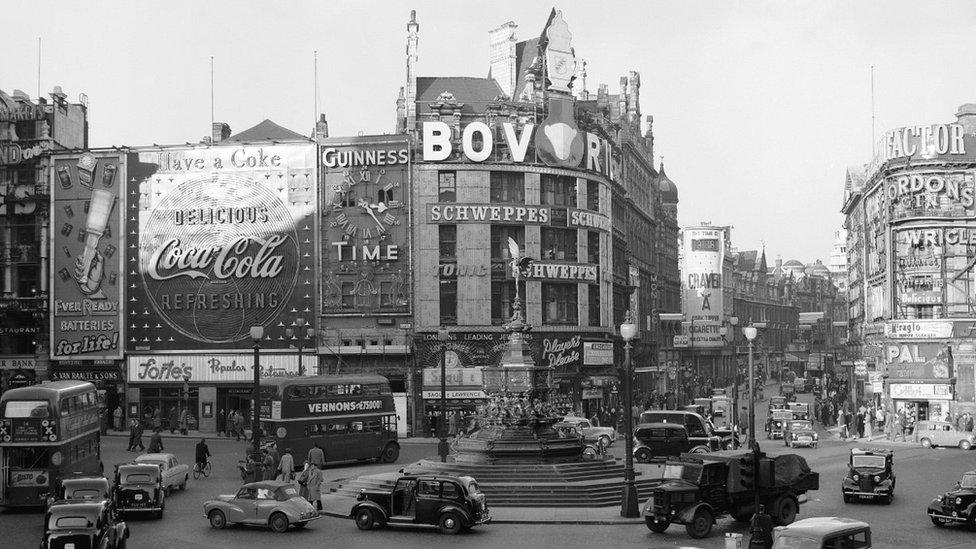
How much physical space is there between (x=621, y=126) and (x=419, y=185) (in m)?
25.8

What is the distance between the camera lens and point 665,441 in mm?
47969

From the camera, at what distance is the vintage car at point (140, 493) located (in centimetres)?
3195

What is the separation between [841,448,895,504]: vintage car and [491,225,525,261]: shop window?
33.8 meters

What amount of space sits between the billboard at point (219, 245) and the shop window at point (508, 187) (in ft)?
34.5

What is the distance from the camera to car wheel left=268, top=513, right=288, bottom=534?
29750 millimetres

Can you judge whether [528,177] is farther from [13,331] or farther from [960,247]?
[13,331]

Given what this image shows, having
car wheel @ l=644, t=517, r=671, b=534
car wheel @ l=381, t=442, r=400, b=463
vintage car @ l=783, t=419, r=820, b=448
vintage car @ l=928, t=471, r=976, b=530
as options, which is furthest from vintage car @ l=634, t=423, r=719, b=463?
car wheel @ l=644, t=517, r=671, b=534

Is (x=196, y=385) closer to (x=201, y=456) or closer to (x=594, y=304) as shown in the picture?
(x=594, y=304)

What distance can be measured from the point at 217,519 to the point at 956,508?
19.2m

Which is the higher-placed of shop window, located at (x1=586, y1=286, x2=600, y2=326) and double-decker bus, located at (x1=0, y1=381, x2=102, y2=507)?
shop window, located at (x1=586, y1=286, x2=600, y2=326)

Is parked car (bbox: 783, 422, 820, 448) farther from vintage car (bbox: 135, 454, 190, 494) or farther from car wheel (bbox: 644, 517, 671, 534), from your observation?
vintage car (bbox: 135, 454, 190, 494)

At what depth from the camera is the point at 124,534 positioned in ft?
85.4

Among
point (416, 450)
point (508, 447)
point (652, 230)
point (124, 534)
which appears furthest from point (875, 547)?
point (652, 230)

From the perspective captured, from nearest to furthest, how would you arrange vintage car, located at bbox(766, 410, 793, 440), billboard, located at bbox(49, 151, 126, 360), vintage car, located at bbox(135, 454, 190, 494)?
vintage car, located at bbox(135, 454, 190, 494) < vintage car, located at bbox(766, 410, 793, 440) < billboard, located at bbox(49, 151, 126, 360)
